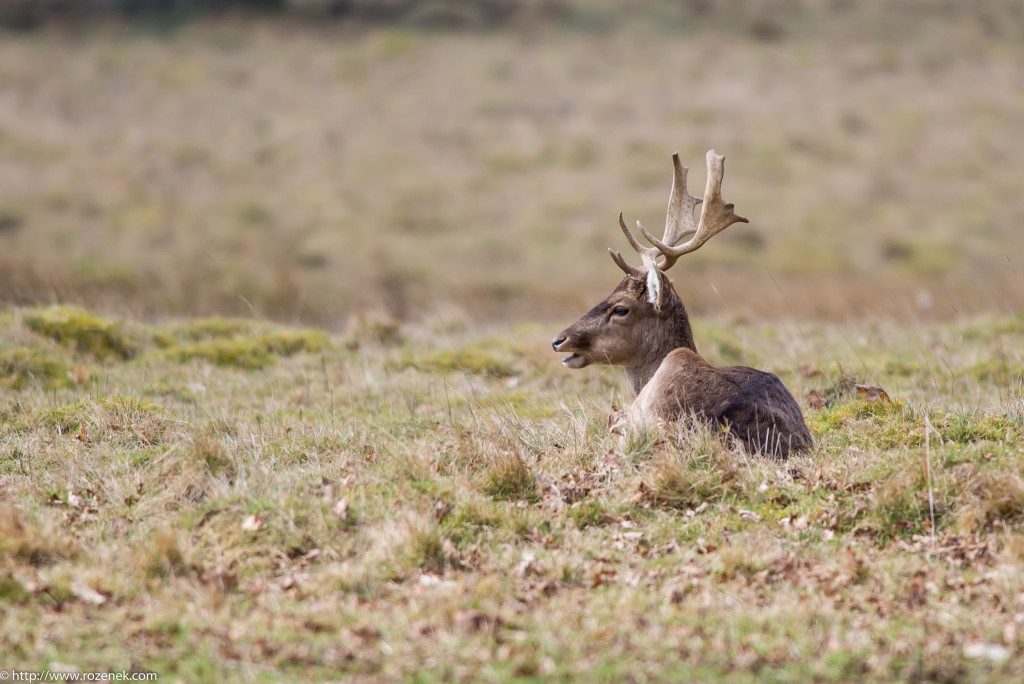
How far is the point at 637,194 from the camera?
28.6 m

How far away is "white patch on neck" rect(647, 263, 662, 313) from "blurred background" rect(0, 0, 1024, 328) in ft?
26.5

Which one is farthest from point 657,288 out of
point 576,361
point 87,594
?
point 87,594

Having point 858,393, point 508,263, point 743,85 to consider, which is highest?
point 743,85

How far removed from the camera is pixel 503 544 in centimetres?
602

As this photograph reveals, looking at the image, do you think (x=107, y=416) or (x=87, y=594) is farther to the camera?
(x=107, y=416)

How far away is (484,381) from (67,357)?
4.45m

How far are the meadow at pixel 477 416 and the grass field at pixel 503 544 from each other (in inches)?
0.9

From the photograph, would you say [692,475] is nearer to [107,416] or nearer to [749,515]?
[749,515]

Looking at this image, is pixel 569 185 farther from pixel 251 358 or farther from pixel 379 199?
pixel 251 358

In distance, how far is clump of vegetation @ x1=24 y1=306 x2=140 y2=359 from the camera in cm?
1130

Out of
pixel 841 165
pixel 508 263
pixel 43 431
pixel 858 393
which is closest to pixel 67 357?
pixel 43 431

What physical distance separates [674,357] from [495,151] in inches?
966

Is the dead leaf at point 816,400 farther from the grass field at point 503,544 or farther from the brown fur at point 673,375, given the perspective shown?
the brown fur at point 673,375

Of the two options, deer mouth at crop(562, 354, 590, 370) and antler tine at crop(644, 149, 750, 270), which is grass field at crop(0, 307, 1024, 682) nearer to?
deer mouth at crop(562, 354, 590, 370)
